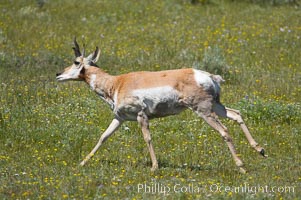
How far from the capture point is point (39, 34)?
737 inches

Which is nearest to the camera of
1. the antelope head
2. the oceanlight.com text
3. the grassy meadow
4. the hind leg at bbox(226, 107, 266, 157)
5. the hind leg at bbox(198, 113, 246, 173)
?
the oceanlight.com text

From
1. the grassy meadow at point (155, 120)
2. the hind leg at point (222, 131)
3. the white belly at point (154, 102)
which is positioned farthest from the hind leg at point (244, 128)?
the white belly at point (154, 102)

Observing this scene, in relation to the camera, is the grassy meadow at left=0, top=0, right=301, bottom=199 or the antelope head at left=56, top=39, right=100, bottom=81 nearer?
the grassy meadow at left=0, top=0, right=301, bottom=199

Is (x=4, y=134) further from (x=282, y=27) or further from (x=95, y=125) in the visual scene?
(x=282, y=27)

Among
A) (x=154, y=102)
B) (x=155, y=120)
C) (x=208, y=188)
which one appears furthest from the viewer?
(x=155, y=120)

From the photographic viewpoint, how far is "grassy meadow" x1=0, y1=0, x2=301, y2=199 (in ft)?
31.5

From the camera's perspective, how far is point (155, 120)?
42.3ft

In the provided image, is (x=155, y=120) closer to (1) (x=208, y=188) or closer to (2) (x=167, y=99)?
(2) (x=167, y=99)

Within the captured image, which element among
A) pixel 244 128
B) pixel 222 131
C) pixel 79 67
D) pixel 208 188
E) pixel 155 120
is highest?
pixel 79 67

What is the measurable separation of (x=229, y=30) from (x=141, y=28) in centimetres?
216

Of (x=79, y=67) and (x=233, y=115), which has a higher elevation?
(x=79, y=67)

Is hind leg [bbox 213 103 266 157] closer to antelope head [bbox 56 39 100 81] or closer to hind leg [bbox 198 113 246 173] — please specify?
hind leg [bbox 198 113 246 173]

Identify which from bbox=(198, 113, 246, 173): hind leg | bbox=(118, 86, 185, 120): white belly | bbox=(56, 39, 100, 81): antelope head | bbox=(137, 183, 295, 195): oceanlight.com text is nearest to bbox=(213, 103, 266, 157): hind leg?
bbox=(198, 113, 246, 173): hind leg

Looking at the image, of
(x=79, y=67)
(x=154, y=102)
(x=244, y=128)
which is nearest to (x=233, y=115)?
(x=244, y=128)
